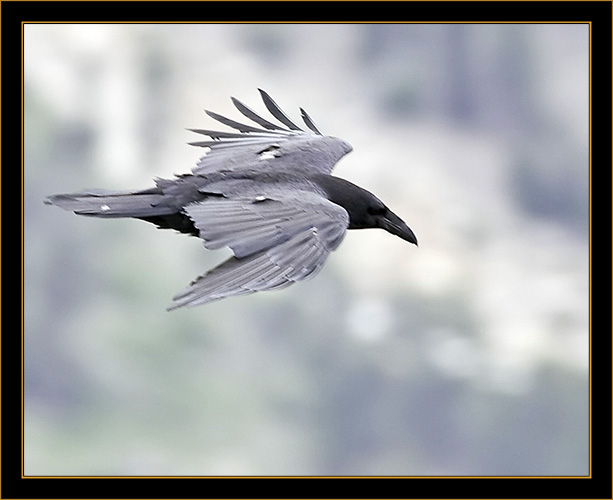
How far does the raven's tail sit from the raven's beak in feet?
4.94

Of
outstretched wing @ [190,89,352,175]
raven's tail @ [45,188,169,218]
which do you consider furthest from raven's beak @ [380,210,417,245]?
raven's tail @ [45,188,169,218]

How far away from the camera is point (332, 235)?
5176 millimetres

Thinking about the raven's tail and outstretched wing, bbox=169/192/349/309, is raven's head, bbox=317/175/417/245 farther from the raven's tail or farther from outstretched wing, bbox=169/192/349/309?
the raven's tail

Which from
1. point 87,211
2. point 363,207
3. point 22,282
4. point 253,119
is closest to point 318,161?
point 363,207

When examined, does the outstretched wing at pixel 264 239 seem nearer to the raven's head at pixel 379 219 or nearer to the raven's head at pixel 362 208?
the raven's head at pixel 362 208

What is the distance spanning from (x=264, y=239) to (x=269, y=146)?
6.20 feet

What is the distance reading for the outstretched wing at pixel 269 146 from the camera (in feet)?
20.9

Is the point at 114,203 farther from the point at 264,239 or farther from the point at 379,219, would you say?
the point at 379,219

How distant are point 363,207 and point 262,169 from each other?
0.71 meters

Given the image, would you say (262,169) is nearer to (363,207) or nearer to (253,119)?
(363,207)

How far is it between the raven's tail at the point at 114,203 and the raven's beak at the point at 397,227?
59.3 inches

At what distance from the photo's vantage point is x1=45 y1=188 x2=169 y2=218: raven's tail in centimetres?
573

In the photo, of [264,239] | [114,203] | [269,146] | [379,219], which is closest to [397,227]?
[379,219]

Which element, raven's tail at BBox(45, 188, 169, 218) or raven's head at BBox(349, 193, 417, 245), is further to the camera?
raven's head at BBox(349, 193, 417, 245)
